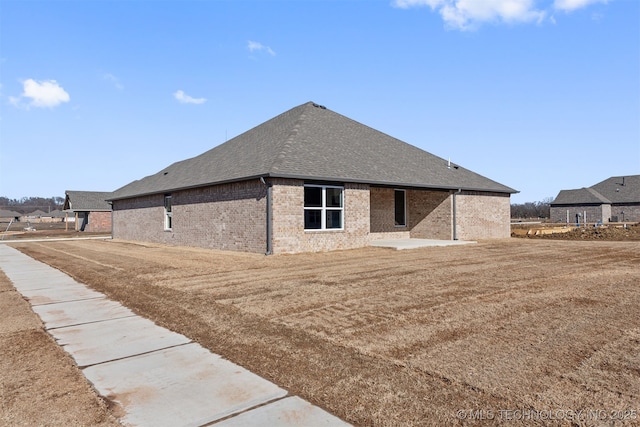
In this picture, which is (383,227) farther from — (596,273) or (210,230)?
(596,273)

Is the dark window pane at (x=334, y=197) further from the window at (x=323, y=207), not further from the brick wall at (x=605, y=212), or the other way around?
the brick wall at (x=605, y=212)

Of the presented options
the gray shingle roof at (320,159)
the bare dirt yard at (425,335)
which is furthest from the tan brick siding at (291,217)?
the bare dirt yard at (425,335)

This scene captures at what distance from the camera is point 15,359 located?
4.34 metres

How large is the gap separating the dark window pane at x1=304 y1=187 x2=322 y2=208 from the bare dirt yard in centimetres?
539

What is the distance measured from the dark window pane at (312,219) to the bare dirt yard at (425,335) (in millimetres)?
5137

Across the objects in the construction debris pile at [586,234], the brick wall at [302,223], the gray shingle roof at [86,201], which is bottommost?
the construction debris pile at [586,234]

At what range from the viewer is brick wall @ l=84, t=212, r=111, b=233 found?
43.9 m

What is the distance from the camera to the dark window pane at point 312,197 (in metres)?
15.5

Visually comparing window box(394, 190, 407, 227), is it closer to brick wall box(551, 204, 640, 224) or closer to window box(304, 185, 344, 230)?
window box(304, 185, 344, 230)

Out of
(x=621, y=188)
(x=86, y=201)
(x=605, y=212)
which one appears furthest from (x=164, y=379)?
(x=621, y=188)

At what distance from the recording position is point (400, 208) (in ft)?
73.4

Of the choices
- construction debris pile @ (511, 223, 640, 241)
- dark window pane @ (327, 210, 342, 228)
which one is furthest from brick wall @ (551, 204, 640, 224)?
dark window pane @ (327, 210, 342, 228)

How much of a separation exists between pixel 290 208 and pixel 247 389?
1144cm

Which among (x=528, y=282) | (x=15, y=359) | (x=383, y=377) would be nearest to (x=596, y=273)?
(x=528, y=282)
